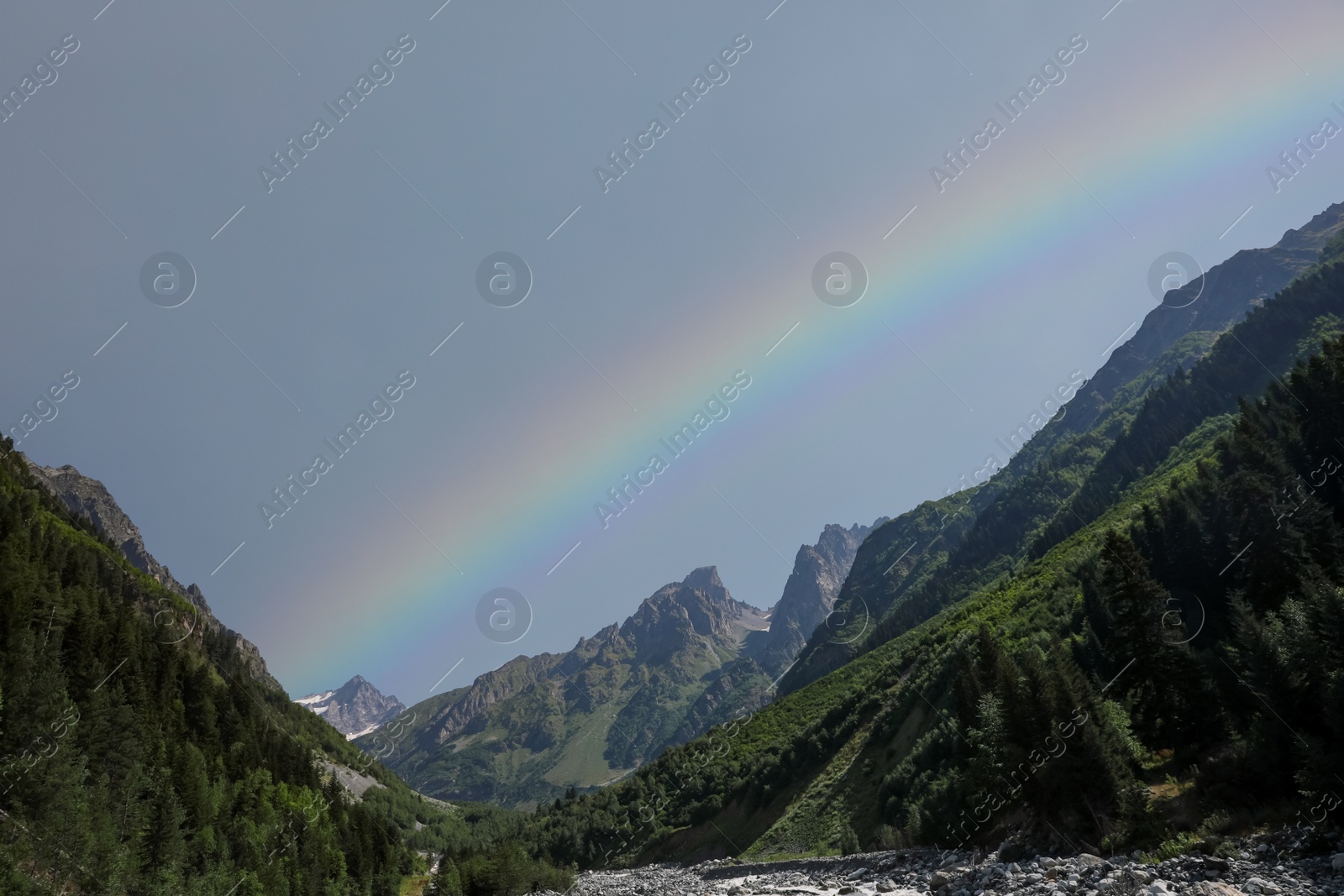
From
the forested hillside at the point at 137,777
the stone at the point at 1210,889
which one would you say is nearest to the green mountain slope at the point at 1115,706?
the stone at the point at 1210,889

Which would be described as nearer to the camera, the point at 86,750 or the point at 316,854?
the point at 86,750

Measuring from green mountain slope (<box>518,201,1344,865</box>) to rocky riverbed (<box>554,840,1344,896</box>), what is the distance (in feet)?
13.3

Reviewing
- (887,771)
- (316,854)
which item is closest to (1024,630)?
(887,771)

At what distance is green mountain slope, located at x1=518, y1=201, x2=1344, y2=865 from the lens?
90.3 feet

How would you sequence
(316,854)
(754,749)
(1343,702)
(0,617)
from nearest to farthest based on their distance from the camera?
(1343,702) < (0,617) < (316,854) < (754,749)

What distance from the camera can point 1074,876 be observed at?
74.0 feet

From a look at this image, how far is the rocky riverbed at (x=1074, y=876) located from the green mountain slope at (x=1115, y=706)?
4.04 metres

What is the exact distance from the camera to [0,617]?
6788 cm

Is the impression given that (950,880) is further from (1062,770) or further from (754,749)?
(754,749)

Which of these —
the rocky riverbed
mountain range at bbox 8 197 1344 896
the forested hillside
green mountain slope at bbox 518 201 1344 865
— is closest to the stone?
the rocky riverbed

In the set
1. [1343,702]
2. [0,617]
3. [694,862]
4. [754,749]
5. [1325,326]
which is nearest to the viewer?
[1343,702]

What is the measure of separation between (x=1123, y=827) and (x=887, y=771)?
54.0 metres

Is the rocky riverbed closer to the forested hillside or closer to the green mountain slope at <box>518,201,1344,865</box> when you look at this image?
the green mountain slope at <box>518,201,1344,865</box>

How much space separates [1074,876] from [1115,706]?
21970mm
